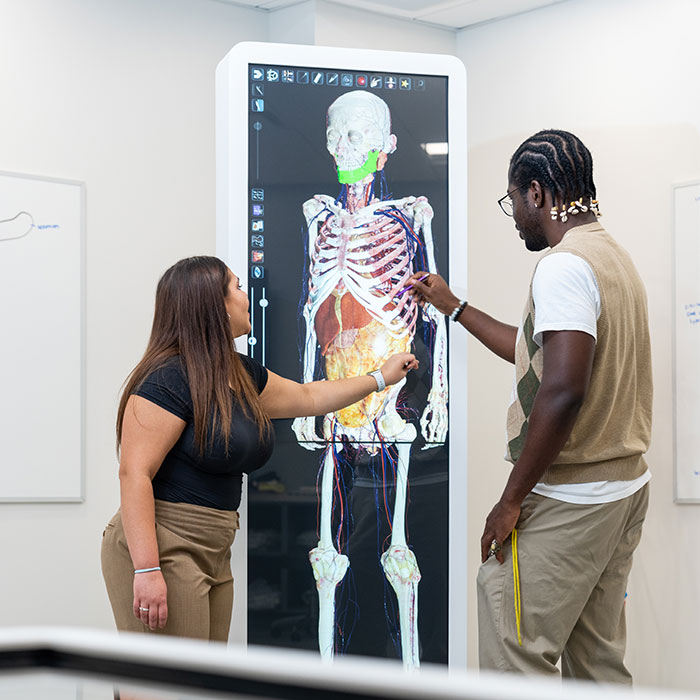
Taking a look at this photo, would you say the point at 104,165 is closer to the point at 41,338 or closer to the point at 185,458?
the point at 41,338

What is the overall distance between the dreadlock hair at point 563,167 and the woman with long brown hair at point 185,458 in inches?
28.7

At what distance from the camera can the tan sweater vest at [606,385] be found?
6.85ft

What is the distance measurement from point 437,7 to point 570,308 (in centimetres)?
189

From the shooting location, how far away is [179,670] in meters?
0.52

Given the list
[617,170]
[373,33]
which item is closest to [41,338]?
[373,33]

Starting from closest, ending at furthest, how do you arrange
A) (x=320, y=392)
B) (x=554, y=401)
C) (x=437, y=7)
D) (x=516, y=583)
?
(x=554, y=401)
(x=516, y=583)
(x=320, y=392)
(x=437, y=7)

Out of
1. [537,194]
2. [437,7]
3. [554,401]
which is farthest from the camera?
[437,7]

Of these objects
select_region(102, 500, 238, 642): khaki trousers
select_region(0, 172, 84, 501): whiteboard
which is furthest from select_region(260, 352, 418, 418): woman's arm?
select_region(0, 172, 84, 501): whiteboard

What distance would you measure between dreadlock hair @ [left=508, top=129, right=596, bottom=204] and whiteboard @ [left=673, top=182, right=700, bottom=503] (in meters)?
0.95

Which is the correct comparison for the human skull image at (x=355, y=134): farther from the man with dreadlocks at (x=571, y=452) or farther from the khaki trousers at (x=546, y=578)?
the khaki trousers at (x=546, y=578)

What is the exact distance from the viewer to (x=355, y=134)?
251 cm

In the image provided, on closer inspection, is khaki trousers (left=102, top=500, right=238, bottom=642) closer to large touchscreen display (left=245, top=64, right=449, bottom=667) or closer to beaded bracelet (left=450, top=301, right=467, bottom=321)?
large touchscreen display (left=245, top=64, right=449, bottom=667)

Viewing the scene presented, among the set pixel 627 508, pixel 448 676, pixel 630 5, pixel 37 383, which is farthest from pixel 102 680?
pixel 630 5

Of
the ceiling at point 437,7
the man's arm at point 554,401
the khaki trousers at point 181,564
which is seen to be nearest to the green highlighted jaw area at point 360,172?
the man's arm at point 554,401
